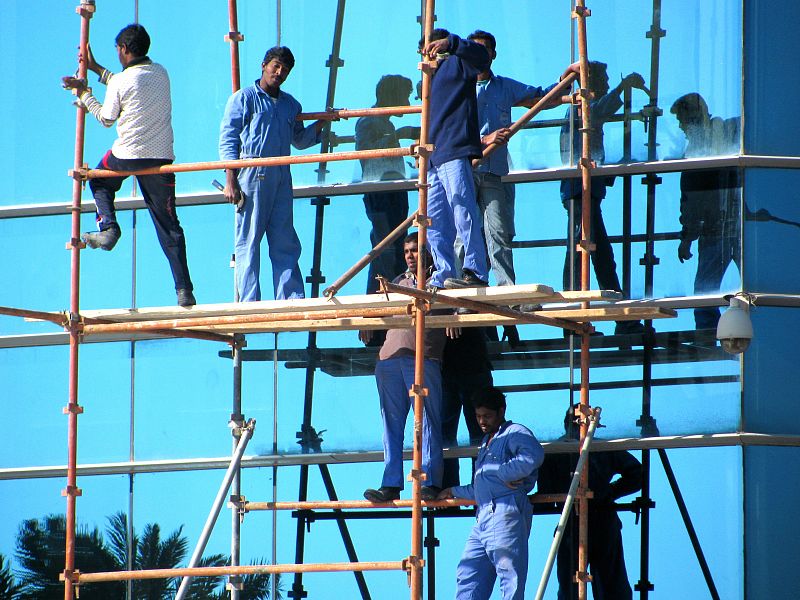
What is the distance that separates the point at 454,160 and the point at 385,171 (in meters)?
2.21

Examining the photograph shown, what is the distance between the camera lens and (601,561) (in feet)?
37.3

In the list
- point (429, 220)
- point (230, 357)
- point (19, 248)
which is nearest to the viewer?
point (429, 220)

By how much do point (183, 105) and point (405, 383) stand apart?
3.36 m

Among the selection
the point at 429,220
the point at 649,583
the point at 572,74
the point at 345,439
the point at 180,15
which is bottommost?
the point at 649,583

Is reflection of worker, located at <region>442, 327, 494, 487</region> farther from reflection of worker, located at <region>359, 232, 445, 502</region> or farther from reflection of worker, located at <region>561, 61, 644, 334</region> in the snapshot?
reflection of worker, located at <region>561, 61, 644, 334</region>

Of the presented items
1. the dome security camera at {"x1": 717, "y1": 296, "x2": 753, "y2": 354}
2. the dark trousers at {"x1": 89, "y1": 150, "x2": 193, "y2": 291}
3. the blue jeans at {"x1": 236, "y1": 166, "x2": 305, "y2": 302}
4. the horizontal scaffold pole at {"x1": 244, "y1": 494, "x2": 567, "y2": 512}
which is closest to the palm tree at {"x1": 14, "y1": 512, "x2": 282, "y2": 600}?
the horizontal scaffold pole at {"x1": 244, "y1": 494, "x2": 567, "y2": 512}

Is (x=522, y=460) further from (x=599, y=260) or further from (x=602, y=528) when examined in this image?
(x=599, y=260)

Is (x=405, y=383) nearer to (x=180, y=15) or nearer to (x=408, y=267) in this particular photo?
(x=408, y=267)

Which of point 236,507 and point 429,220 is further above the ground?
point 429,220

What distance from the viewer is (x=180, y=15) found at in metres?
13.1

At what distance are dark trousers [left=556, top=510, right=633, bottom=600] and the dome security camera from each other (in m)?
1.57

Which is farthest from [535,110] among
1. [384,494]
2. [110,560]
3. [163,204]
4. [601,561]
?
[110,560]

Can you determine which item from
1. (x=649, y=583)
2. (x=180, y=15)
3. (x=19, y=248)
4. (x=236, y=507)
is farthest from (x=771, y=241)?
(x=19, y=248)

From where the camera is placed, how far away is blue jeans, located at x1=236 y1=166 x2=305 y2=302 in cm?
1110
